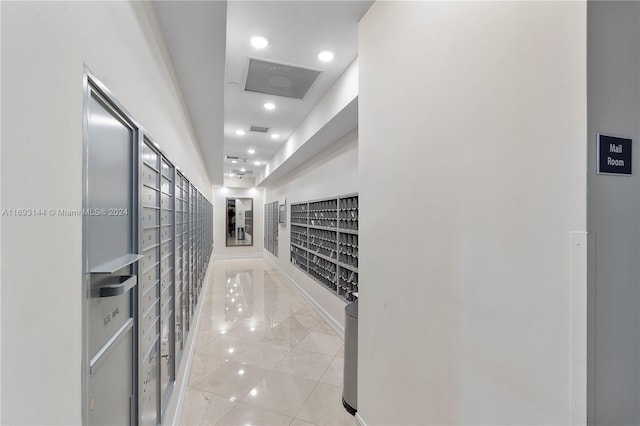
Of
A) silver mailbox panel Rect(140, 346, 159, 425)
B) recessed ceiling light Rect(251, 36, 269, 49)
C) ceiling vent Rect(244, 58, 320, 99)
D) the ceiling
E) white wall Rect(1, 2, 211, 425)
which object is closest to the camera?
white wall Rect(1, 2, 211, 425)

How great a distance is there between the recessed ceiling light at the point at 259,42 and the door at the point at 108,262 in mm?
1371

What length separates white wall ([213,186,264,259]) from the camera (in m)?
9.70

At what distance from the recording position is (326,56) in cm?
232

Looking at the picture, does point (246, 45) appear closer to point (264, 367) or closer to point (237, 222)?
point (264, 367)

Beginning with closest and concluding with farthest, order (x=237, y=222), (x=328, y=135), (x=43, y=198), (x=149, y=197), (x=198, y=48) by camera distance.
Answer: (x=43, y=198) < (x=149, y=197) < (x=198, y=48) < (x=328, y=135) < (x=237, y=222)

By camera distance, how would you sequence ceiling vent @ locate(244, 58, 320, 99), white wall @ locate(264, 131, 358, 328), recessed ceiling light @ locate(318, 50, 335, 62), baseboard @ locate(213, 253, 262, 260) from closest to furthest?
recessed ceiling light @ locate(318, 50, 335, 62)
ceiling vent @ locate(244, 58, 320, 99)
white wall @ locate(264, 131, 358, 328)
baseboard @ locate(213, 253, 262, 260)

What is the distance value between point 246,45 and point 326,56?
0.63 metres

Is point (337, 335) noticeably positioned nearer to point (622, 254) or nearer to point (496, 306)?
point (496, 306)

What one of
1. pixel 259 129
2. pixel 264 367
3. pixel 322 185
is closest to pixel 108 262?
pixel 264 367

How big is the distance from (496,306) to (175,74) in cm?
245

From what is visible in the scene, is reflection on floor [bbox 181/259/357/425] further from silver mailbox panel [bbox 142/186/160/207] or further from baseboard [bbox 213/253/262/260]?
baseboard [bbox 213/253/262/260]

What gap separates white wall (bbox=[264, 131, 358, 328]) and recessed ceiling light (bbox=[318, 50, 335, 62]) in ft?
3.50

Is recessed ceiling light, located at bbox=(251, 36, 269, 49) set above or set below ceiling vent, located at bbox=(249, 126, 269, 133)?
below

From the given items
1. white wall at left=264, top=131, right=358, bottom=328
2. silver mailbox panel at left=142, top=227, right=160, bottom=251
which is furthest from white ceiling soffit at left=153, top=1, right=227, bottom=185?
white wall at left=264, top=131, right=358, bottom=328
